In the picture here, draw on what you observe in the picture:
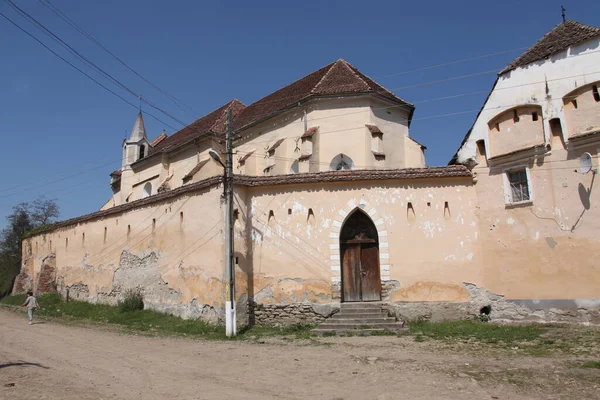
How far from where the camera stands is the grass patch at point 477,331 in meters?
12.1

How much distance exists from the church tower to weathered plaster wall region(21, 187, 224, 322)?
42.6ft

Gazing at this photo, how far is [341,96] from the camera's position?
22.5m

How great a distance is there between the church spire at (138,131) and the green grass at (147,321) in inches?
709

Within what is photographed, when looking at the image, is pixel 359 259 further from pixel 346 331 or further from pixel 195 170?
pixel 195 170

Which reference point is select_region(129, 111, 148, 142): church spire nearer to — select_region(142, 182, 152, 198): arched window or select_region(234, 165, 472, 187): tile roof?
select_region(142, 182, 152, 198): arched window

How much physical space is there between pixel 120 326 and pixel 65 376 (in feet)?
28.6

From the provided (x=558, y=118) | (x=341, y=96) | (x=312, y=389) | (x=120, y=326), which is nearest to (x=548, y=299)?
(x=558, y=118)

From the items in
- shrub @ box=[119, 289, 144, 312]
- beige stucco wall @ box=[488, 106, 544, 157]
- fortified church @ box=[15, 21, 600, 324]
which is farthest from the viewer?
shrub @ box=[119, 289, 144, 312]

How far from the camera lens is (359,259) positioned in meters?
16.3

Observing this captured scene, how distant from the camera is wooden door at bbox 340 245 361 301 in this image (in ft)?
52.6

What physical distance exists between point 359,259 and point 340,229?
1.42 m

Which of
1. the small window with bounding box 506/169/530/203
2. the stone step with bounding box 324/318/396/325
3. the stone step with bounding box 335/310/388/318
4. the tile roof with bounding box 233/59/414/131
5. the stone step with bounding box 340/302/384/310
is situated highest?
the tile roof with bounding box 233/59/414/131

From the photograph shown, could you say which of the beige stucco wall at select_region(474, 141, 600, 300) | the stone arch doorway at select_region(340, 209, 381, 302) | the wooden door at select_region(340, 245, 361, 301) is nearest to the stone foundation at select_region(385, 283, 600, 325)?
the beige stucco wall at select_region(474, 141, 600, 300)

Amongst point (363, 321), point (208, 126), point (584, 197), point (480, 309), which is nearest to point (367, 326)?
point (363, 321)
